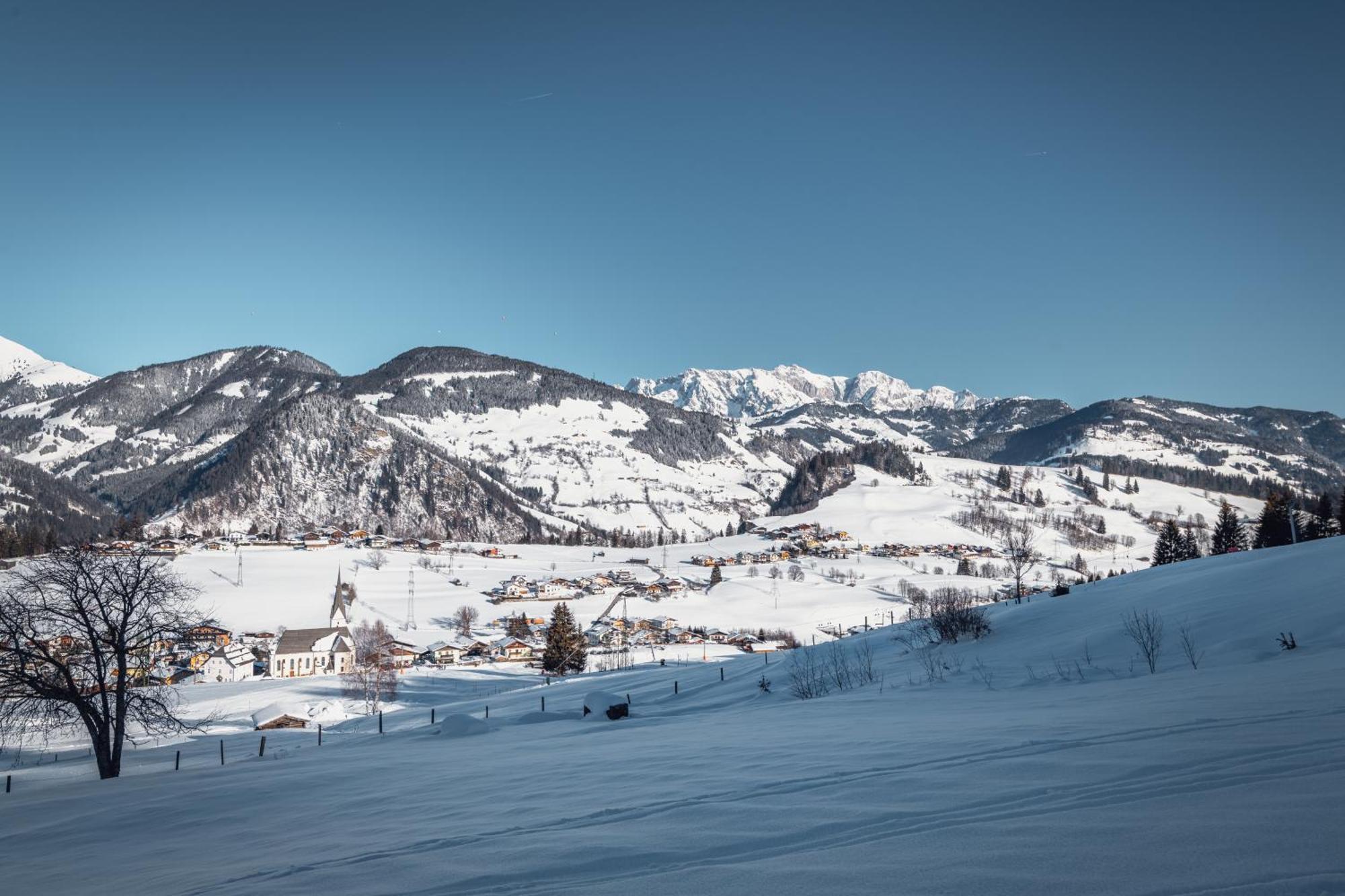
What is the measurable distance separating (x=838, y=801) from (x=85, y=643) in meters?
24.3

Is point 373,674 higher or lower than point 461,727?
lower

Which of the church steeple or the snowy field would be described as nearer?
the church steeple

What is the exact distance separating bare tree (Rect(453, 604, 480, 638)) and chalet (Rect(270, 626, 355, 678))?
45.7 feet

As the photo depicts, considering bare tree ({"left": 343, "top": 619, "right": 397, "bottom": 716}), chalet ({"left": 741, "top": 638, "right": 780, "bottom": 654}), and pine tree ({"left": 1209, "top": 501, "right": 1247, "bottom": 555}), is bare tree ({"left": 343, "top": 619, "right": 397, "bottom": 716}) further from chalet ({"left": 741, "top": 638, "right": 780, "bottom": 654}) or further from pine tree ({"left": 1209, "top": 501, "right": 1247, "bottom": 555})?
pine tree ({"left": 1209, "top": 501, "right": 1247, "bottom": 555})

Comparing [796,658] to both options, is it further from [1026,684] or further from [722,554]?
[722,554]

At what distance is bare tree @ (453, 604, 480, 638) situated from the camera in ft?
274

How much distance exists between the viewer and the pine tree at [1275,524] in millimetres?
58062

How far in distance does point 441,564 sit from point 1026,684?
396 feet

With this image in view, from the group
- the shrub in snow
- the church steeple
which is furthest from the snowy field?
the shrub in snow

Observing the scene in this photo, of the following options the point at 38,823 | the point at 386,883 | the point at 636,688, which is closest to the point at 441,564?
the point at 636,688

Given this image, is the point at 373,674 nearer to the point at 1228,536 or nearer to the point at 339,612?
the point at 339,612

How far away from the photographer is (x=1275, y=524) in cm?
5903

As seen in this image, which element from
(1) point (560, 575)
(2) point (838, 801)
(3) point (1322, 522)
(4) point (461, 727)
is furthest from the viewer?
(1) point (560, 575)

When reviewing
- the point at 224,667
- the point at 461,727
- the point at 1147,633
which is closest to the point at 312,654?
the point at 224,667
